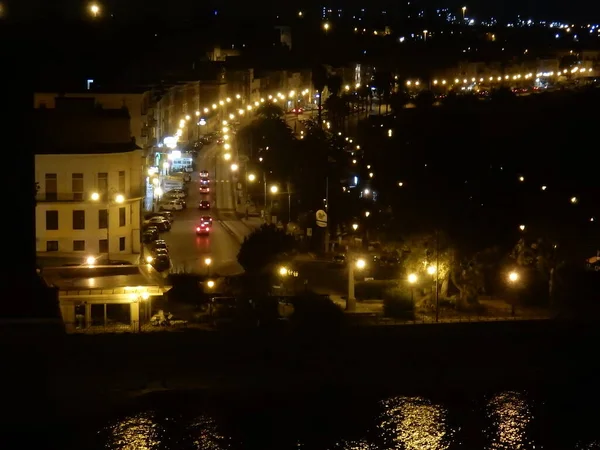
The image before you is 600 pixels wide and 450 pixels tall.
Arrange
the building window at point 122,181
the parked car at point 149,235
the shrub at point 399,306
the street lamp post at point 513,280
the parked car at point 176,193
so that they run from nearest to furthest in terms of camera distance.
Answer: the shrub at point 399,306, the street lamp post at point 513,280, the building window at point 122,181, the parked car at point 149,235, the parked car at point 176,193

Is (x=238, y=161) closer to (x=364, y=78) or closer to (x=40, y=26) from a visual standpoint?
(x=40, y=26)

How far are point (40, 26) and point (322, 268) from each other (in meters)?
3.12

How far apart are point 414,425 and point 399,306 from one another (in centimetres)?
116

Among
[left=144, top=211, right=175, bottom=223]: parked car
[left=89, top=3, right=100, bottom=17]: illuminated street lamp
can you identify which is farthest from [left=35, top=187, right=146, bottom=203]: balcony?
[left=89, top=3, right=100, bottom=17]: illuminated street lamp

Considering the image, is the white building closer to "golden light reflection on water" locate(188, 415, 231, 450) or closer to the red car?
the red car

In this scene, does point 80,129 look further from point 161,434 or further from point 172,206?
point 161,434

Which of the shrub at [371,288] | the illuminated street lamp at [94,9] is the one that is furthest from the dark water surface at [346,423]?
the illuminated street lamp at [94,9]

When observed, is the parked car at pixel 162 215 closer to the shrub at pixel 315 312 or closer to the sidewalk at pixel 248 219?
the sidewalk at pixel 248 219

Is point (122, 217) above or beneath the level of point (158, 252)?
above

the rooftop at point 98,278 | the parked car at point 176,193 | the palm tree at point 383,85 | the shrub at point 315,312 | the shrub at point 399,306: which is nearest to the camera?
the rooftop at point 98,278

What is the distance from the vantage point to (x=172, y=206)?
12211 mm

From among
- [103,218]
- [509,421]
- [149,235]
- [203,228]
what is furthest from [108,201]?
[509,421]

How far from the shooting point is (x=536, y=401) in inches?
293

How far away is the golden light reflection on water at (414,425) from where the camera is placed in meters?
6.52
